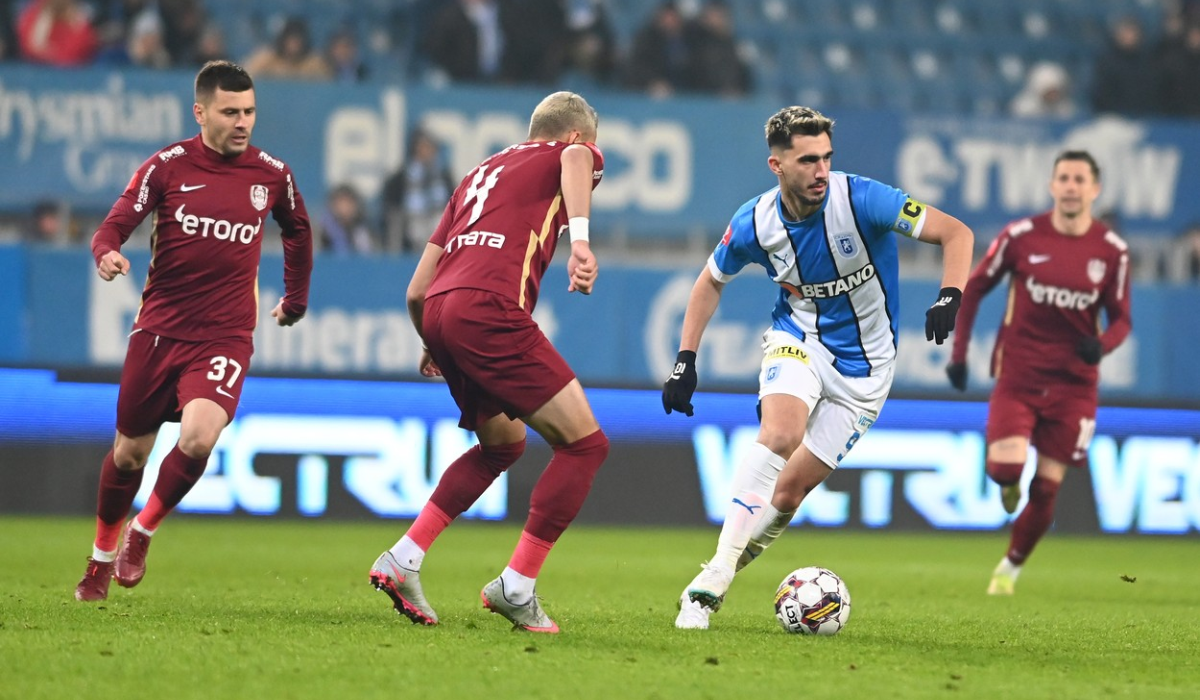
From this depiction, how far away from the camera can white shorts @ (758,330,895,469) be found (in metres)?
6.98

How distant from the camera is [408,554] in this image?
610cm

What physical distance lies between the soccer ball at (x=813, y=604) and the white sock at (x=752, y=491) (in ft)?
0.88

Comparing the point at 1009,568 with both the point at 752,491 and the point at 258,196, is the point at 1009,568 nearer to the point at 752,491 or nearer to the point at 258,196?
the point at 752,491

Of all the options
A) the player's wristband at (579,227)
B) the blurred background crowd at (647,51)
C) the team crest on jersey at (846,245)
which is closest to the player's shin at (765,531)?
the team crest on jersey at (846,245)

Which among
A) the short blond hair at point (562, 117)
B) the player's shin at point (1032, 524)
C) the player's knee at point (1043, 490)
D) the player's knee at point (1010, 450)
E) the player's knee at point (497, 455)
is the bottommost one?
the player's shin at point (1032, 524)

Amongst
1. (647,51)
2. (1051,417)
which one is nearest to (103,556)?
(1051,417)

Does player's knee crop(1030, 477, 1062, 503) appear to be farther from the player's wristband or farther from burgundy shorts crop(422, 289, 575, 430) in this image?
the player's wristband

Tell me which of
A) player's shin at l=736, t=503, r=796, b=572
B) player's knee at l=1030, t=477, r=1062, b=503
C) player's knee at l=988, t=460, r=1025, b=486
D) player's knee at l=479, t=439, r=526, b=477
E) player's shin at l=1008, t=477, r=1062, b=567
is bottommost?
player's shin at l=1008, t=477, r=1062, b=567

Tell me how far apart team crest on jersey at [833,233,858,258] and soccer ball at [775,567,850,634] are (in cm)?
133

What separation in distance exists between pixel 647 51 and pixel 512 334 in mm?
11011

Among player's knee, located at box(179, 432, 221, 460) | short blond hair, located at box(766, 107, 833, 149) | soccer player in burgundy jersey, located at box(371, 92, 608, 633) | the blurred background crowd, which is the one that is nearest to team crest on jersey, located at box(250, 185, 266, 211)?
player's knee, located at box(179, 432, 221, 460)

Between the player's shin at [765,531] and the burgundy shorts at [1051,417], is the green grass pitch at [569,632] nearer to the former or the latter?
the player's shin at [765,531]

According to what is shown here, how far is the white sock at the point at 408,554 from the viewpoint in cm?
610

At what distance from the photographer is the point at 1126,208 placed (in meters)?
16.4
